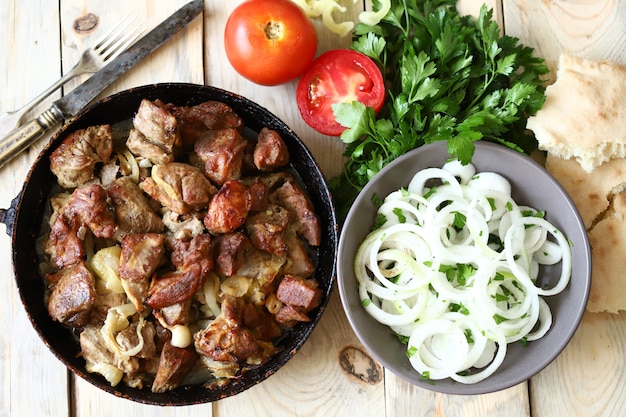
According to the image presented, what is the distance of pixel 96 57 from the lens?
3.00 meters

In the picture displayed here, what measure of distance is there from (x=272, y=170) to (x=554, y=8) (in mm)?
1544

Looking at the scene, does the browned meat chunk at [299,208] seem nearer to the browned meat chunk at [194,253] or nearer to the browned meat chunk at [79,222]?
the browned meat chunk at [194,253]

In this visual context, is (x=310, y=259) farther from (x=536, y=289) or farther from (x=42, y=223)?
(x=42, y=223)

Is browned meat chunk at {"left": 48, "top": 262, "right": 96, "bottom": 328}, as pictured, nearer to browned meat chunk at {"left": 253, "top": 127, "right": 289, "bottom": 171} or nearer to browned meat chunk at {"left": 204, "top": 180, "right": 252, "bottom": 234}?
browned meat chunk at {"left": 204, "top": 180, "right": 252, "bottom": 234}

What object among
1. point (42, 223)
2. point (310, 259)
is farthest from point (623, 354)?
point (42, 223)

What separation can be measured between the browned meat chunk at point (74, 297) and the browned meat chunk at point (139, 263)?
0.44 ft

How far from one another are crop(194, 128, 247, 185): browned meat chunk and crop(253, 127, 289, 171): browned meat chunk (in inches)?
2.8

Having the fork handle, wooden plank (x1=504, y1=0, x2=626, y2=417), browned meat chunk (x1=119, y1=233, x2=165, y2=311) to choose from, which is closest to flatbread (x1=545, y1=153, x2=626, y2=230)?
wooden plank (x1=504, y1=0, x2=626, y2=417)

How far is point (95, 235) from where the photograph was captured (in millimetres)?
2633

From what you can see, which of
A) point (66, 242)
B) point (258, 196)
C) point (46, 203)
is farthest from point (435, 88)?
point (46, 203)

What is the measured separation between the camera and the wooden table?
2955mm

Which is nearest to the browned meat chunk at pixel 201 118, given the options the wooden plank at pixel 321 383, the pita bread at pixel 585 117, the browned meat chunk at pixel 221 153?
the browned meat chunk at pixel 221 153

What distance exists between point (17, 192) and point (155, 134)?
0.83 meters

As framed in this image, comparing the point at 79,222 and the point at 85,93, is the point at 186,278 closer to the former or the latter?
the point at 79,222
